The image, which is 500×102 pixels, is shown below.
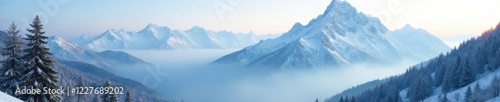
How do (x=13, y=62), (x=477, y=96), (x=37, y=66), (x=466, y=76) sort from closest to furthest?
(x=37, y=66)
(x=13, y=62)
(x=477, y=96)
(x=466, y=76)

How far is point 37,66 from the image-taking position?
3472 cm

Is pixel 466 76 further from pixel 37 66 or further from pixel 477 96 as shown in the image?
pixel 37 66

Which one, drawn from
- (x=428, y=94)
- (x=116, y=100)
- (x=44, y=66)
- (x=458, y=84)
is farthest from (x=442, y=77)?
(x=44, y=66)

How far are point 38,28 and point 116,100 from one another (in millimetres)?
18408

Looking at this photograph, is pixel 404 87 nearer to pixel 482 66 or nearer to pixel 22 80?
pixel 482 66

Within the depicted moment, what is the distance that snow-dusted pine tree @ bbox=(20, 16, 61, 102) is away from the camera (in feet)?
112

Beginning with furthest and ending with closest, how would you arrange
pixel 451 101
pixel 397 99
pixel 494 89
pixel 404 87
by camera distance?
pixel 404 87
pixel 397 99
pixel 451 101
pixel 494 89

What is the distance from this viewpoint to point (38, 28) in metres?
34.0

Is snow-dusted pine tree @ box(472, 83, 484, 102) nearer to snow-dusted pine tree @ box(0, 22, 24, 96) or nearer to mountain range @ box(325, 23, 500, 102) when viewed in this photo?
mountain range @ box(325, 23, 500, 102)

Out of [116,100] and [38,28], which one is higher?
[38,28]

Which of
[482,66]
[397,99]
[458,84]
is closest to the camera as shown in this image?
[458,84]

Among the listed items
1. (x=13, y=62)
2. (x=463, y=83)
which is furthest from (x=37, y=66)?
(x=463, y=83)

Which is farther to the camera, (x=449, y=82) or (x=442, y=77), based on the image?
(x=442, y=77)

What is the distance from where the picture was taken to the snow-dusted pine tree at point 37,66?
112 feet
